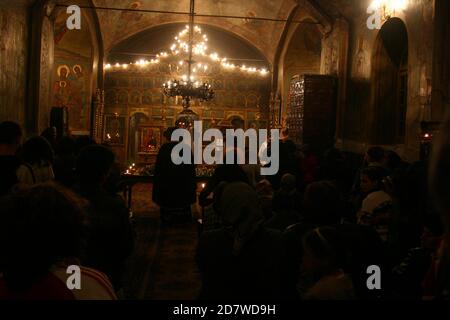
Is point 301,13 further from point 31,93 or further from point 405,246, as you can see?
point 405,246

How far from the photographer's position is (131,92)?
22188mm

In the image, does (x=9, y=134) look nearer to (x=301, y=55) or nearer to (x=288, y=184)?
(x=288, y=184)

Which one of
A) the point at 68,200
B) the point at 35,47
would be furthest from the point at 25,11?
the point at 68,200

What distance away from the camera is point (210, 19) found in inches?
864

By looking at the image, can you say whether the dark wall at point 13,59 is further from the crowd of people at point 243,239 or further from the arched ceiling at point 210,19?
the arched ceiling at point 210,19

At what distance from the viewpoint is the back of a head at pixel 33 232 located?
1.70 metres

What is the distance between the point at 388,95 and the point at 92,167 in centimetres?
925

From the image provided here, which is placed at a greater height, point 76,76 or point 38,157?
point 76,76

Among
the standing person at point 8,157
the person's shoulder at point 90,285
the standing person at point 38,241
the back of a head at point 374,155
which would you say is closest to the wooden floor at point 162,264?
the standing person at point 8,157

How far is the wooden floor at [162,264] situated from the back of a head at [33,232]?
426 cm

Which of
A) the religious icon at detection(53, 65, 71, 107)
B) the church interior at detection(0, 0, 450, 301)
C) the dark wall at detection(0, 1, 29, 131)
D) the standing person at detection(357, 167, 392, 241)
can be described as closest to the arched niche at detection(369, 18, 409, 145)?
the church interior at detection(0, 0, 450, 301)

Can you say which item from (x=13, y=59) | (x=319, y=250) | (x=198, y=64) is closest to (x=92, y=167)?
(x=319, y=250)

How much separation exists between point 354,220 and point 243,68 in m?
17.8

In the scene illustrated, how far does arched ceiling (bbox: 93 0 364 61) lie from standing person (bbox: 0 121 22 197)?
14.8 metres
